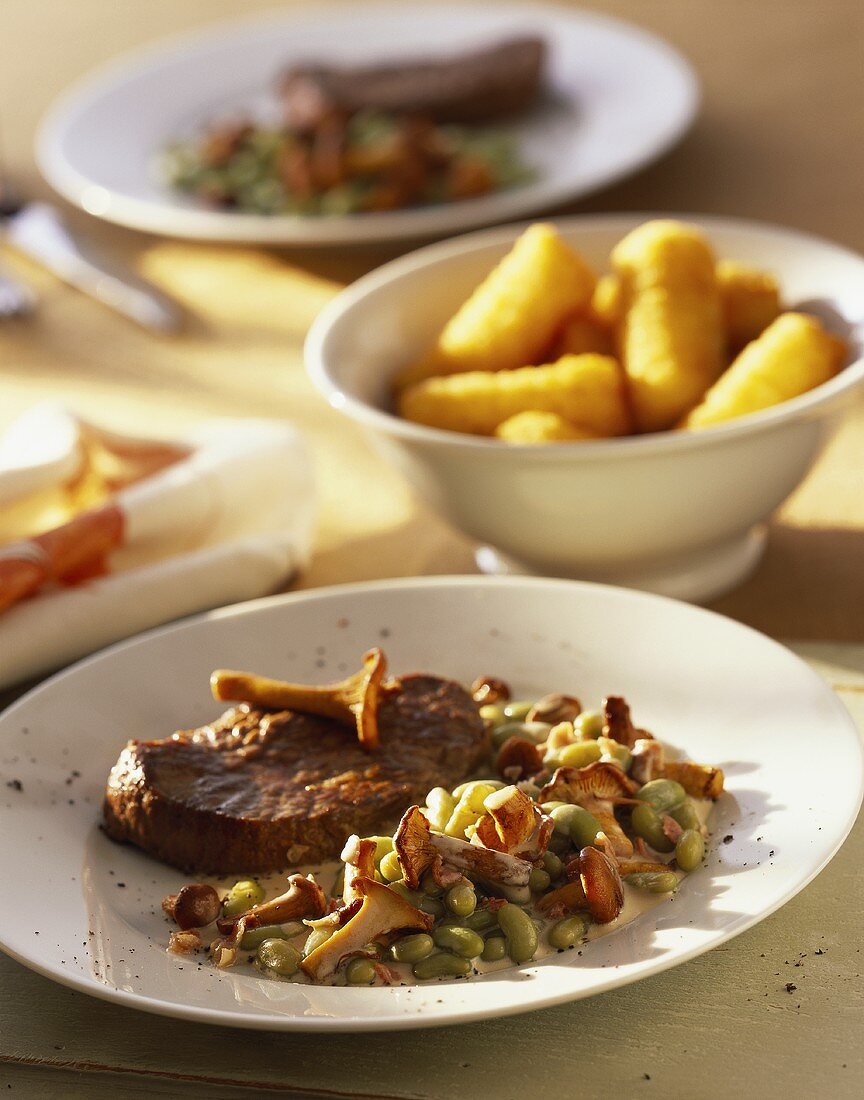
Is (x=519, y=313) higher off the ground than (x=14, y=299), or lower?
higher

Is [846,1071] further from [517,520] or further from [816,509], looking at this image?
[816,509]

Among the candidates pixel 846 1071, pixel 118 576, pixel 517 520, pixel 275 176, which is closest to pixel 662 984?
pixel 846 1071

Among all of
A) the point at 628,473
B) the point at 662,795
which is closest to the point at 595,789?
the point at 662,795

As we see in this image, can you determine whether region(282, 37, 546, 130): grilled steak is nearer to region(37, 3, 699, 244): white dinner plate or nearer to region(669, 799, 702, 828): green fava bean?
region(37, 3, 699, 244): white dinner plate

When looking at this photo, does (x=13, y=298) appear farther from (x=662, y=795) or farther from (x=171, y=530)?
(x=662, y=795)

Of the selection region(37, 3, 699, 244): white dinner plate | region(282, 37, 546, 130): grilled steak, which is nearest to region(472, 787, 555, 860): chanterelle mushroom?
region(37, 3, 699, 244): white dinner plate

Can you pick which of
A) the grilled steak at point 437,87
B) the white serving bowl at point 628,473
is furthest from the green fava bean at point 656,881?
the grilled steak at point 437,87

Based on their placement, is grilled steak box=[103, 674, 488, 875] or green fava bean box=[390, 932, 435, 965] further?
grilled steak box=[103, 674, 488, 875]
